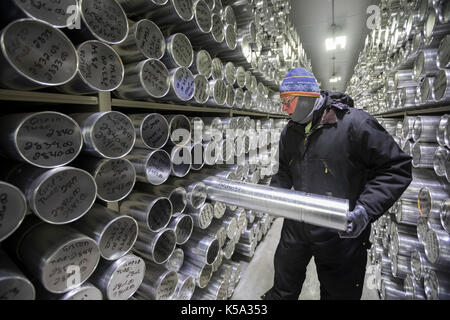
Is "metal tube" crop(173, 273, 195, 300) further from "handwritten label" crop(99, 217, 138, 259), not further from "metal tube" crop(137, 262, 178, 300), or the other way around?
"handwritten label" crop(99, 217, 138, 259)

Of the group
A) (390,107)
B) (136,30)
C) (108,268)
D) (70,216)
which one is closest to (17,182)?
(70,216)

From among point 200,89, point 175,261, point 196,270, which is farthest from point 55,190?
point 196,270

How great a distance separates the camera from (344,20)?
481 cm

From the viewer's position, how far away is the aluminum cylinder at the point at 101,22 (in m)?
0.82

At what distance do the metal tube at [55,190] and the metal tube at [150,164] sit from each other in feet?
0.98

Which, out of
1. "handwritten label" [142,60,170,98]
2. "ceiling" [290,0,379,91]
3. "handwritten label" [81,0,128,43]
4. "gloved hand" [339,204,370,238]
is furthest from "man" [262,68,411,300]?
"ceiling" [290,0,379,91]

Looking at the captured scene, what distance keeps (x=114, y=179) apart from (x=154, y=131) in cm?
35

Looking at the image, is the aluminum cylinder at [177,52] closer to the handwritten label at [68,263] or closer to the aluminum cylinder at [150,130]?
the aluminum cylinder at [150,130]

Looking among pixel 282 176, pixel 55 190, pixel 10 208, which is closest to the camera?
pixel 10 208

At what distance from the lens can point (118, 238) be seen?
952 mm

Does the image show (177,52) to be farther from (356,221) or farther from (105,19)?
(356,221)

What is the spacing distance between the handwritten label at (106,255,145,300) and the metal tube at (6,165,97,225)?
1.20 feet

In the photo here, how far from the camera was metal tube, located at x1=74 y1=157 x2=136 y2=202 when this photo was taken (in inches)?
35.7
